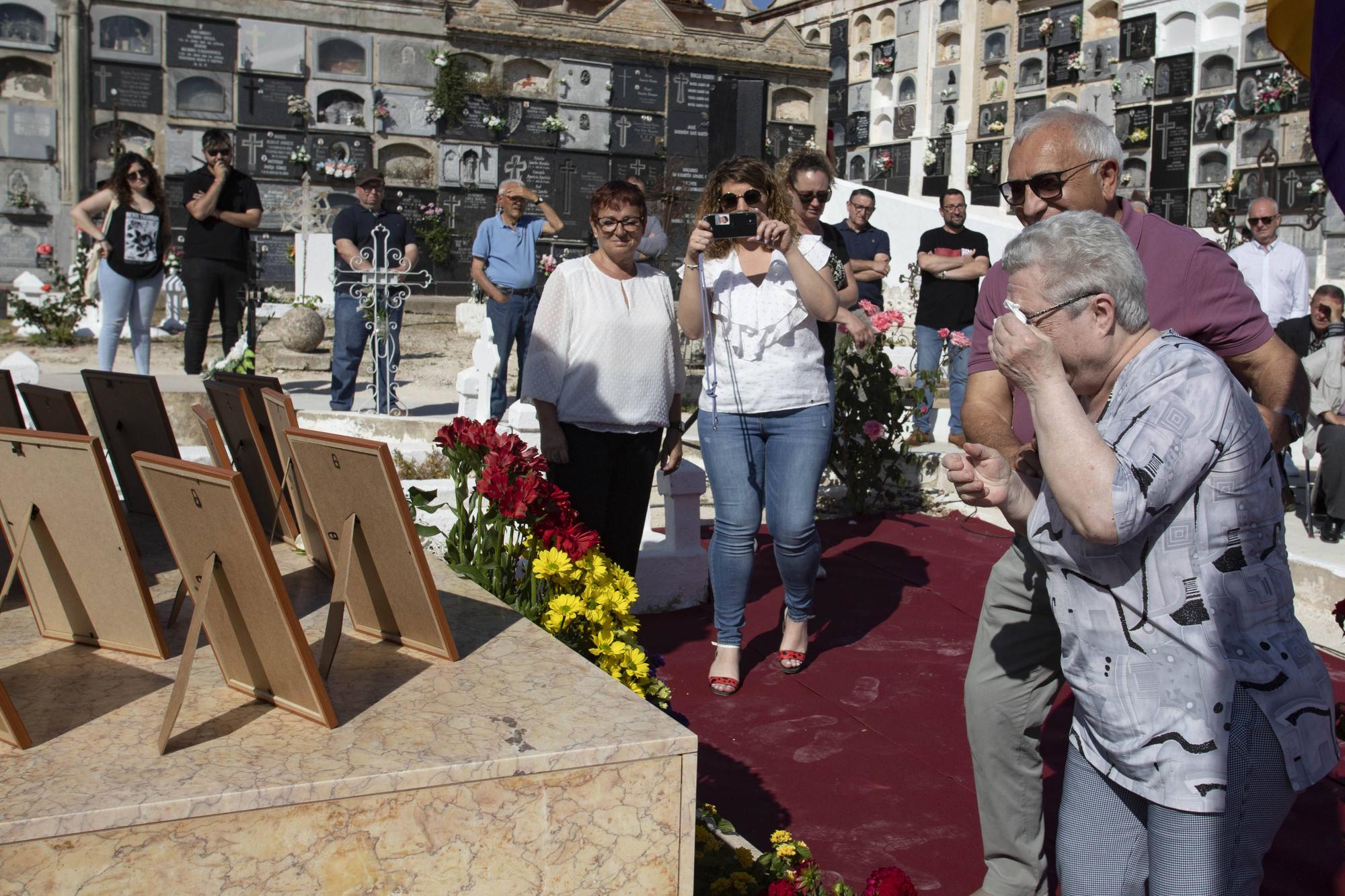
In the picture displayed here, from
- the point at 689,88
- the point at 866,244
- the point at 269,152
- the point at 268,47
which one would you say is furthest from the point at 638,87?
the point at 866,244

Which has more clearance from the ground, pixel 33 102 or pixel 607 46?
pixel 607 46

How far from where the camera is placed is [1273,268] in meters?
7.28

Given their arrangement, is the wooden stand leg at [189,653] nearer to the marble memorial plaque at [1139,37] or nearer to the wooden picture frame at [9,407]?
the wooden picture frame at [9,407]

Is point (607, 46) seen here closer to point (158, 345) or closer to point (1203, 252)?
point (158, 345)

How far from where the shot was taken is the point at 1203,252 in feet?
7.40

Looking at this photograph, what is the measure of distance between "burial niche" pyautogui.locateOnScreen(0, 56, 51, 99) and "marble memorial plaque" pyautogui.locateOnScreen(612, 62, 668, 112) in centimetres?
817

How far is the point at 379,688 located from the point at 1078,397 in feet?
3.60

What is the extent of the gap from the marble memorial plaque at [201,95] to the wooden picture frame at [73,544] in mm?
17520

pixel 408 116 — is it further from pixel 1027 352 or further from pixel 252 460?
pixel 1027 352

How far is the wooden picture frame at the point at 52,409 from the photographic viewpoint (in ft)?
7.61

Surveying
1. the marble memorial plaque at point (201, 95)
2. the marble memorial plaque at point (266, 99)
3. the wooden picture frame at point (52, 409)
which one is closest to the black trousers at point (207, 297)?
the wooden picture frame at point (52, 409)

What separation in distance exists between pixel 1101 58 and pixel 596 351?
2049 cm

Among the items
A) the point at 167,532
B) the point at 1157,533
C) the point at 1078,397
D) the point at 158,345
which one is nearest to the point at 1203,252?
the point at 1078,397

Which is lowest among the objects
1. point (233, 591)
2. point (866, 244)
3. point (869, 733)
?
point (869, 733)
